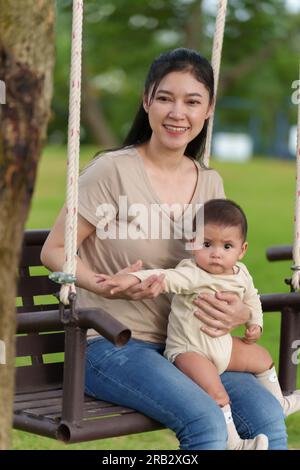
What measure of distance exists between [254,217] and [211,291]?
1299 cm

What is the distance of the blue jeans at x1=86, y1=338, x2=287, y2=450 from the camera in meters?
3.69

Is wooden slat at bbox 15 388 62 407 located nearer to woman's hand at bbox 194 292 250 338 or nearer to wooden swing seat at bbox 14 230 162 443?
wooden swing seat at bbox 14 230 162 443

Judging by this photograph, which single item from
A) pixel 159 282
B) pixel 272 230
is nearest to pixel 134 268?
pixel 159 282

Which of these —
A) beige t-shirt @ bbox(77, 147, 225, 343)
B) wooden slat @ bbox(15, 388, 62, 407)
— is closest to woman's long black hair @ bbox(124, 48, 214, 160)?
beige t-shirt @ bbox(77, 147, 225, 343)

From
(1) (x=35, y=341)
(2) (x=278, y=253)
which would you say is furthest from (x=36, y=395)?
(2) (x=278, y=253)

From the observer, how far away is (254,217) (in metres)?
16.9

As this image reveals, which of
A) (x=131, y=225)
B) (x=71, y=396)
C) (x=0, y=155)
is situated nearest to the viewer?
(x=0, y=155)

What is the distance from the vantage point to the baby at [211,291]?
3848mm

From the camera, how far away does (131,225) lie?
13.3ft

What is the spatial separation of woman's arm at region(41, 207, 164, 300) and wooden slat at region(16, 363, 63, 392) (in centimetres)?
39

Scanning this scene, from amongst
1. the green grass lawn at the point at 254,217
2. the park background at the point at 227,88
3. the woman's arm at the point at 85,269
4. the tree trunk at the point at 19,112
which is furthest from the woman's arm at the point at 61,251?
the park background at the point at 227,88

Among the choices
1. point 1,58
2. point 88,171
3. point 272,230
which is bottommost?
point 272,230

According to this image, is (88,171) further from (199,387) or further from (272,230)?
(272,230)

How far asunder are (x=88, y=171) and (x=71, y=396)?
31.4 inches
